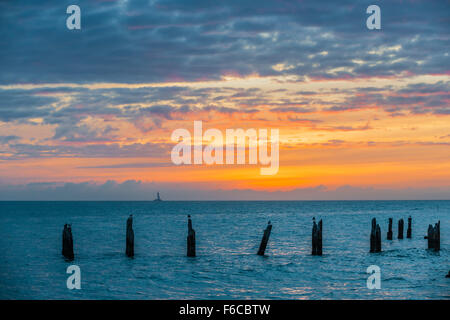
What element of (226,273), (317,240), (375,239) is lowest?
(226,273)

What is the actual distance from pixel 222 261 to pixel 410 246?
58.5 ft

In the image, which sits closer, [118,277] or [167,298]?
[167,298]

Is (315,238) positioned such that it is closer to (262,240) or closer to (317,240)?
(317,240)

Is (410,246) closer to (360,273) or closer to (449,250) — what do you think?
(449,250)

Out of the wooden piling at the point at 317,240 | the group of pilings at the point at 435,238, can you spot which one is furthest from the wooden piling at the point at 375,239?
the group of pilings at the point at 435,238

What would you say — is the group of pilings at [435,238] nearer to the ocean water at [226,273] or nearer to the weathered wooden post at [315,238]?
the ocean water at [226,273]

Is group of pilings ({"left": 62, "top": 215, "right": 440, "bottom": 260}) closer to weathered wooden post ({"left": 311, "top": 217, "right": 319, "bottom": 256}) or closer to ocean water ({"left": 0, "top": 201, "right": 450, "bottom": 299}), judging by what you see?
weathered wooden post ({"left": 311, "top": 217, "right": 319, "bottom": 256})

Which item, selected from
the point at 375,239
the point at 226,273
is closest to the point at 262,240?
the point at 226,273

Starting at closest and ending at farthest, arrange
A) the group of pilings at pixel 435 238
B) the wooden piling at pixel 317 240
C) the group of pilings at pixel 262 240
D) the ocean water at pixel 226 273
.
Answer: the ocean water at pixel 226 273
the group of pilings at pixel 262 240
the wooden piling at pixel 317 240
the group of pilings at pixel 435 238

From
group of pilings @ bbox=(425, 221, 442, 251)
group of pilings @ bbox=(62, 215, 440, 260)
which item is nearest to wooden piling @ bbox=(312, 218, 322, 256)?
group of pilings @ bbox=(62, 215, 440, 260)

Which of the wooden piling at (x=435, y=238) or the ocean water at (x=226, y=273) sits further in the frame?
the wooden piling at (x=435, y=238)

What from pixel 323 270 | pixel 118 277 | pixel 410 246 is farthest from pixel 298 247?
pixel 118 277

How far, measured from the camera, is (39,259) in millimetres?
34844

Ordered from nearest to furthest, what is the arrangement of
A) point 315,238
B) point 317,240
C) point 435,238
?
point 315,238
point 317,240
point 435,238
